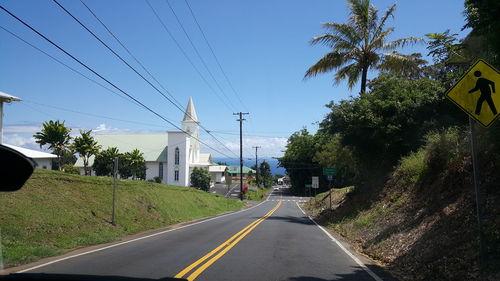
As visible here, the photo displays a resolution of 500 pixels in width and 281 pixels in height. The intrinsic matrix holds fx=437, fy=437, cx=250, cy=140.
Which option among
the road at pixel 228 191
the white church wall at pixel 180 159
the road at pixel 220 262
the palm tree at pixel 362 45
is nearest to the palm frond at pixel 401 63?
the palm tree at pixel 362 45

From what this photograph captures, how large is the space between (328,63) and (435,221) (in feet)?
55.4

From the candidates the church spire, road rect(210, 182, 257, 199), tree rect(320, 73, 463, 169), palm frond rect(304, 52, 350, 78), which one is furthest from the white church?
tree rect(320, 73, 463, 169)

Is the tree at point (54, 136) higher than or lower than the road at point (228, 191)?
higher

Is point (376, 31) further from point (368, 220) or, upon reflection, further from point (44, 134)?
point (44, 134)

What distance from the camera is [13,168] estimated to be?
3.80 metres

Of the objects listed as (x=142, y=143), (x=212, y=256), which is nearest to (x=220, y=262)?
→ (x=212, y=256)

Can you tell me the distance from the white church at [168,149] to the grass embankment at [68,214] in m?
60.7

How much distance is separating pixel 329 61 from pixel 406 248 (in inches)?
692

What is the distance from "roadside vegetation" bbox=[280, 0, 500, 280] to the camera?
883 cm

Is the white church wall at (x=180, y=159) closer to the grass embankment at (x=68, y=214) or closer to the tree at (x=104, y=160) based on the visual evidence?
the tree at (x=104, y=160)

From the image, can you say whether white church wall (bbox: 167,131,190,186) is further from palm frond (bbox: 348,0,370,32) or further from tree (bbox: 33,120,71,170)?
palm frond (bbox: 348,0,370,32)

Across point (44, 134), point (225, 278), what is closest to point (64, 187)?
point (225, 278)

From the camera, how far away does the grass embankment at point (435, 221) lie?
8.50 metres

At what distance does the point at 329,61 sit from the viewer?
27281 mm
